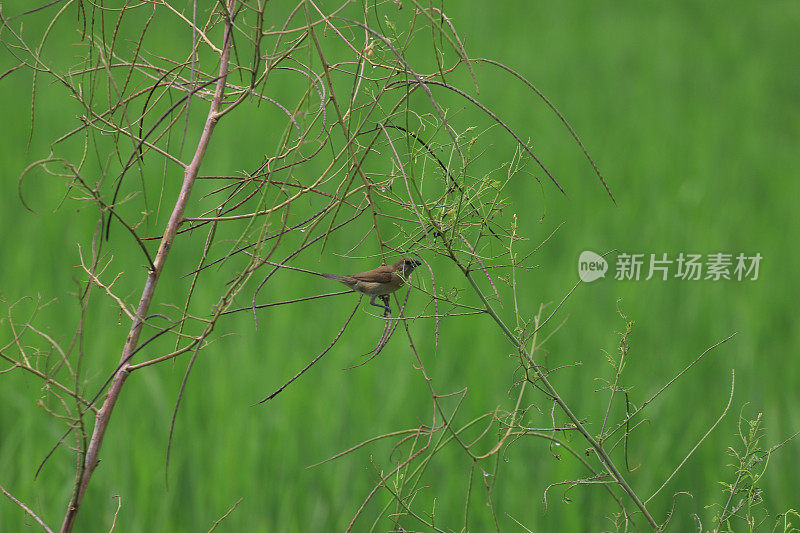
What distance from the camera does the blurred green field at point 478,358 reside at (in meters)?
2.78

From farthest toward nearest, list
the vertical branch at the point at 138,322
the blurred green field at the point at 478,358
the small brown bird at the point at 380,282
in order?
the blurred green field at the point at 478,358 → the small brown bird at the point at 380,282 → the vertical branch at the point at 138,322

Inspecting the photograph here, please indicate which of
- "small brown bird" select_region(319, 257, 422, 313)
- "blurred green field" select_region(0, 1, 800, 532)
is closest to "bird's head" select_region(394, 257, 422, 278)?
"small brown bird" select_region(319, 257, 422, 313)

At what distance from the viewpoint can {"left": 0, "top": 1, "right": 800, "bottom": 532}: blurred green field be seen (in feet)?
9.11

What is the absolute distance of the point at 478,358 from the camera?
3521 mm

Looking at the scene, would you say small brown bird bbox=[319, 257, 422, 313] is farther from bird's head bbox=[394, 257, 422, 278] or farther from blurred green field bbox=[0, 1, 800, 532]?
blurred green field bbox=[0, 1, 800, 532]

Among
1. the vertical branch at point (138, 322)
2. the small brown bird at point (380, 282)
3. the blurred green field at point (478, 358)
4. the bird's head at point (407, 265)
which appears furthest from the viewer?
the blurred green field at point (478, 358)

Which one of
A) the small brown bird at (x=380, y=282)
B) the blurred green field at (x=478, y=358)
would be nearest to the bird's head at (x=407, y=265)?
the small brown bird at (x=380, y=282)

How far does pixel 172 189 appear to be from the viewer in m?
5.08

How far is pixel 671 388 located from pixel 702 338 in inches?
24.2

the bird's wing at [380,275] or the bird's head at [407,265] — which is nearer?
the bird's head at [407,265]

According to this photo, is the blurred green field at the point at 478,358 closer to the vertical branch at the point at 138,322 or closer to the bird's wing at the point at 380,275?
the vertical branch at the point at 138,322

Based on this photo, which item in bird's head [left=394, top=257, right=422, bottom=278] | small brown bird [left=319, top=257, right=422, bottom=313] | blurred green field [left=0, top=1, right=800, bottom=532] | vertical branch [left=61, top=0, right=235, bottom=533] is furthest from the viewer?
blurred green field [left=0, top=1, right=800, bottom=532]

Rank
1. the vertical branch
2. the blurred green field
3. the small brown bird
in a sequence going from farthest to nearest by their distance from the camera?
the blurred green field
the small brown bird
the vertical branch

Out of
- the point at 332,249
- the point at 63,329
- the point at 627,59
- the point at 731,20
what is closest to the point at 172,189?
the point at 332,249
